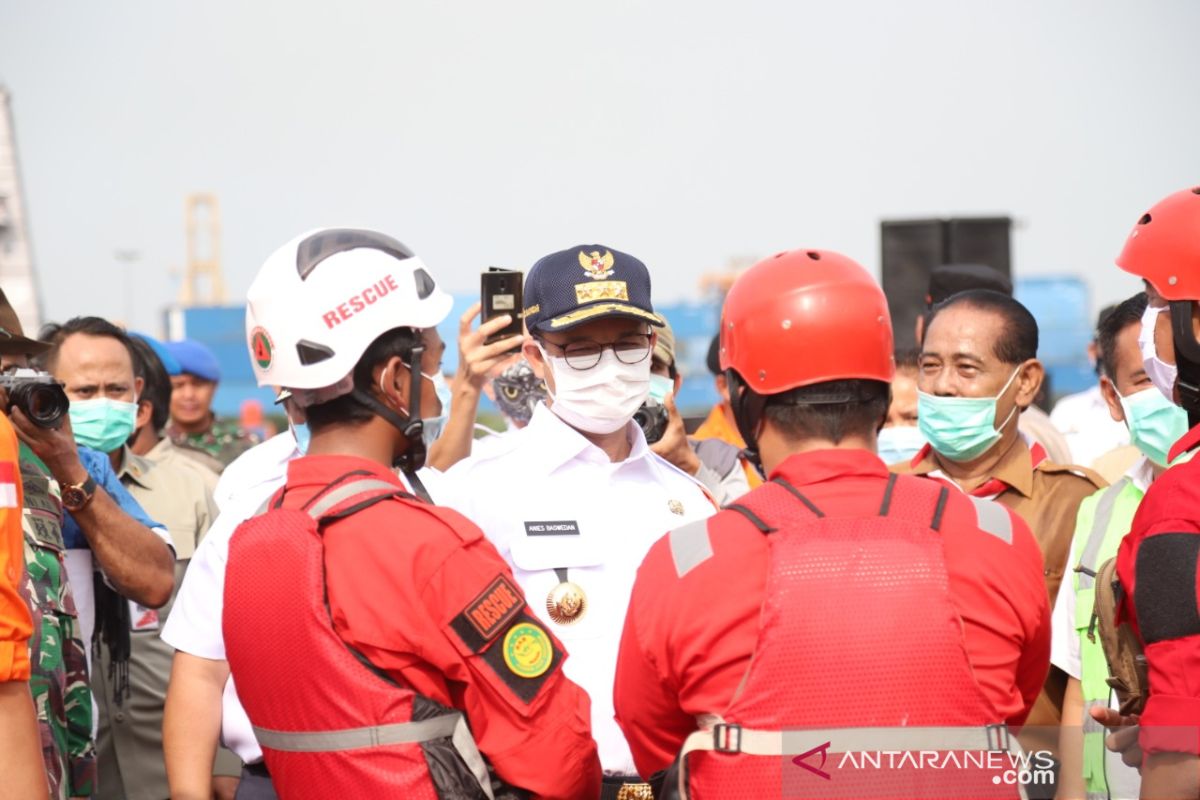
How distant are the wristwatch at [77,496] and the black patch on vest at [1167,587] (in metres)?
3.14

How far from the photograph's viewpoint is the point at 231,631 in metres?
2.75

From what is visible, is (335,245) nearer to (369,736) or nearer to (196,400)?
(369,736)

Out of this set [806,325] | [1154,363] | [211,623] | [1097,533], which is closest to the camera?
[806,325]

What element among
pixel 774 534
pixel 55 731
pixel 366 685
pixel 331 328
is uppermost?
pixel 331 328

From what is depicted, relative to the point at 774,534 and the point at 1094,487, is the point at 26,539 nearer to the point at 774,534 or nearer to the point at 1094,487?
the point at 774,534

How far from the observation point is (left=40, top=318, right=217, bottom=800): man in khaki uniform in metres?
5.13

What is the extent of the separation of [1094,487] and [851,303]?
2270mm

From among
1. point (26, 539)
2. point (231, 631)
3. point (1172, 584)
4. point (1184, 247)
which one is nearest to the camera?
point (1172, 584)

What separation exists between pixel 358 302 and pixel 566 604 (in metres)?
1.11

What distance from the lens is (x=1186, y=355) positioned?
2875 mm

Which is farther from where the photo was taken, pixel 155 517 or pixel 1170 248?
pixel 155 517

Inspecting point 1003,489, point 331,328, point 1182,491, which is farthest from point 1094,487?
point 331,328

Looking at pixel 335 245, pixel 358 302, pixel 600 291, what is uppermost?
pixel 335 245

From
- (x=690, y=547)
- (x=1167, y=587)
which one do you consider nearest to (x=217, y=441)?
(x=690, y=547)
